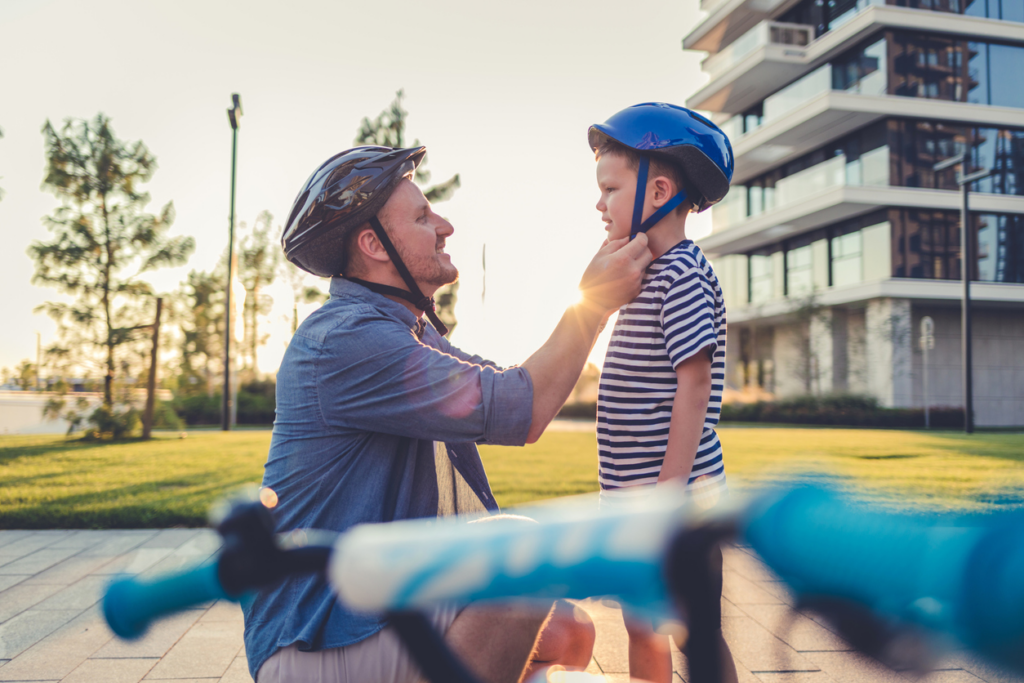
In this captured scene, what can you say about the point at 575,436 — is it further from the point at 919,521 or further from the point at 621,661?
the point at 919,521

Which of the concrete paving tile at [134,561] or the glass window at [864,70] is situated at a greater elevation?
the glass window at [864,70]

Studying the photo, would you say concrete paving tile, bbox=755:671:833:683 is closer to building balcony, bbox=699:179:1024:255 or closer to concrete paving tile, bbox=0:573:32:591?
concrete paving tile, bbox=0:573:32:591

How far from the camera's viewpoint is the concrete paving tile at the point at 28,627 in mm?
3514

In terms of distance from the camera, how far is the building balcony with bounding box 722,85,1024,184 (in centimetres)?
2888

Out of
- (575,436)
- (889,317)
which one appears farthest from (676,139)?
(889,317)

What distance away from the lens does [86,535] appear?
590cm

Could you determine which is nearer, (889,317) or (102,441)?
(102,441)

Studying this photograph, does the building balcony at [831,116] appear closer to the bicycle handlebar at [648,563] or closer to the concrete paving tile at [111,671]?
the concrete paving tile at [111,671]

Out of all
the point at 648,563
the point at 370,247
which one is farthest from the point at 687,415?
the point at 648,563

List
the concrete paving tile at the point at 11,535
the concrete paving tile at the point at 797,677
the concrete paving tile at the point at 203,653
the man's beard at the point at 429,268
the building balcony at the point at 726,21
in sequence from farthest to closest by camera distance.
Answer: the building balcony at the point at 726,21
the concrete paving tile at the point at 11,535
the concrete paving tile at the point at 203,653
the concrete paving tile at the point at 797,677
the man's beard at the point at 429,268

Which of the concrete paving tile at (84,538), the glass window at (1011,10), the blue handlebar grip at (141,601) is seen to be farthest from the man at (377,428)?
the glass window at (1011,10)

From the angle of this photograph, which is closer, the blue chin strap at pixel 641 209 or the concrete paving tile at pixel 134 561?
the blue chin strap at pixel 641 209

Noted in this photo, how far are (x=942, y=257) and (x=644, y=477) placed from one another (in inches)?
1303

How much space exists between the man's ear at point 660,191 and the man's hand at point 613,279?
39cm
